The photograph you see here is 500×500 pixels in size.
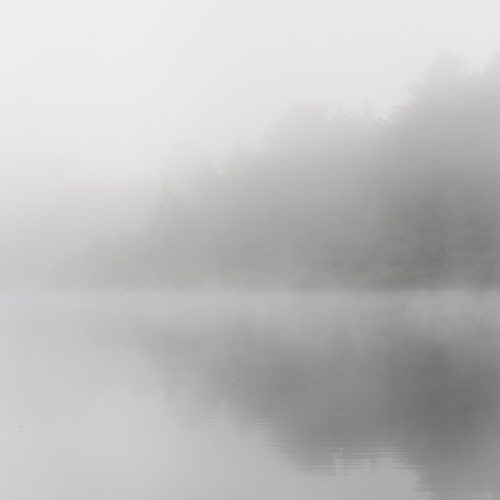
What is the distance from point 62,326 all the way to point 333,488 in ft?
113

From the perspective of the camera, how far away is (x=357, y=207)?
5041cm

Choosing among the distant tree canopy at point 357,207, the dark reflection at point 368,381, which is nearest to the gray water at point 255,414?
the dark reflection at point 368,381

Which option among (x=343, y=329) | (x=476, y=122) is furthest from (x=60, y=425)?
(x=476, y=122)

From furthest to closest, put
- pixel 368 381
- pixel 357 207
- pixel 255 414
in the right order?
pixel 357 207
pixel 368 381
pixel 255 414

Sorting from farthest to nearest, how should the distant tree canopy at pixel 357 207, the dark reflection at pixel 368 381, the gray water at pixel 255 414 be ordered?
the distant tree canopy at pixel 357 207, the dark reflection at pixel 368 381, the gray water at pixel 255 414

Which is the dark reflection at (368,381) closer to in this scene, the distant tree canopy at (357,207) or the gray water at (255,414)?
the gray water at (255,414)

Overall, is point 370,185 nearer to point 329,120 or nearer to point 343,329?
point 329,120

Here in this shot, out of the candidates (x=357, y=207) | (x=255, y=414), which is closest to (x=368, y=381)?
(x=255, y=414)

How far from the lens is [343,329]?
116ft

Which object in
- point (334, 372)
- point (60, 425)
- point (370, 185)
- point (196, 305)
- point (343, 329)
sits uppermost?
point (370, 185)

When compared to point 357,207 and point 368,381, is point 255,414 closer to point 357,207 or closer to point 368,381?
point 368,381

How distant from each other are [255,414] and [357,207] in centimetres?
3517

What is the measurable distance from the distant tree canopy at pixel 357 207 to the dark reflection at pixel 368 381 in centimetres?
437

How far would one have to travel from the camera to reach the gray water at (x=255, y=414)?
12055mm
